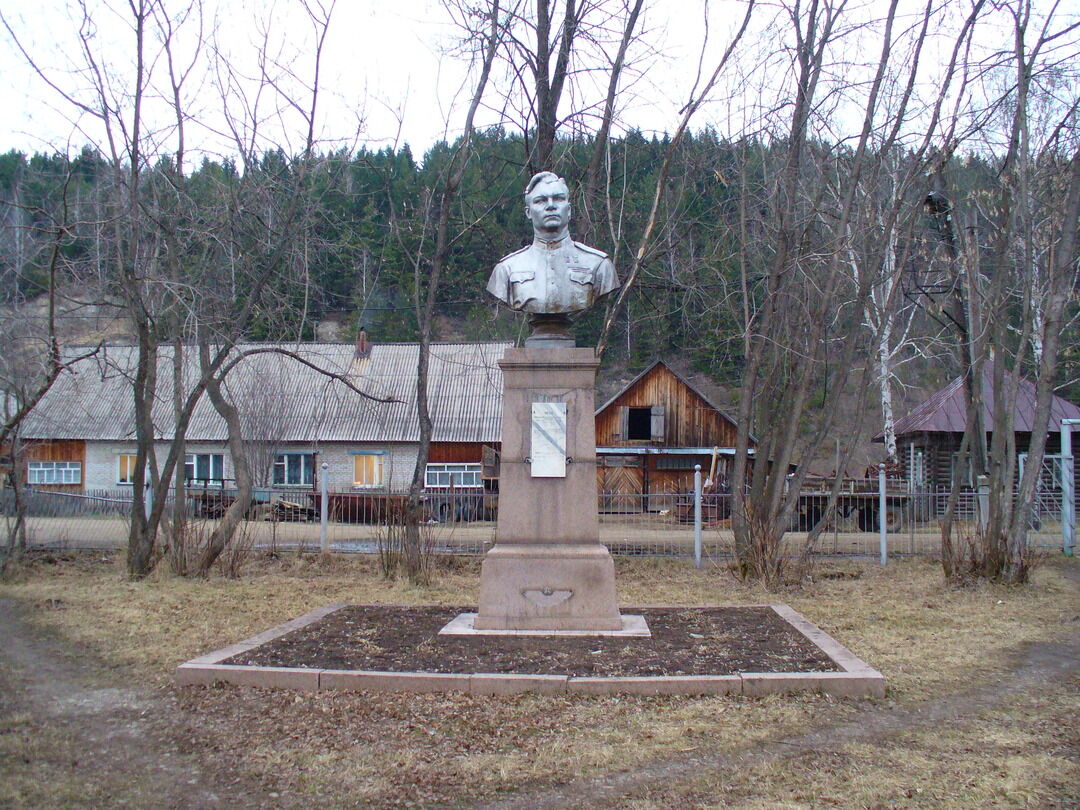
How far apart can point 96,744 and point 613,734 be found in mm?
2778

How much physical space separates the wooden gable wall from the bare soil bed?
24.8 metres

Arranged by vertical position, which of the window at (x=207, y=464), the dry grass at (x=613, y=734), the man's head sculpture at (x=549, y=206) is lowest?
the dry grass at (x=613, y=734)

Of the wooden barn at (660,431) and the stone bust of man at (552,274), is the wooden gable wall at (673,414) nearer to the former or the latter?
the wooden barn at (660,431)

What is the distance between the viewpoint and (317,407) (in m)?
32.4

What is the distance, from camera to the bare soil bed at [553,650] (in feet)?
20.9

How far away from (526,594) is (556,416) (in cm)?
145

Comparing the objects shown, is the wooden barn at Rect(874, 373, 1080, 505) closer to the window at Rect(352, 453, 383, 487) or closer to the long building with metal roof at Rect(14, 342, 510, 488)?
the long building with metal roof at Rect(14, 342, 510, 488)

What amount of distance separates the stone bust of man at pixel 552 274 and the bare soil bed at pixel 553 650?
2.55m

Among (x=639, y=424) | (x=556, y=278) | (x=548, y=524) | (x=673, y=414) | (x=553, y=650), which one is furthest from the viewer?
(x=639, y=424)

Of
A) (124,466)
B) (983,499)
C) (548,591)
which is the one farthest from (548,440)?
(124,466)

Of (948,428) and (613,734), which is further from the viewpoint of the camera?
(948,428)

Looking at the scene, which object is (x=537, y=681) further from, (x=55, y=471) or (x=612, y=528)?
(x=55, y=471)

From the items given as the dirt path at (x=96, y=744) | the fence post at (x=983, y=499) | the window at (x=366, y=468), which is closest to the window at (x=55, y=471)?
the window at (x=366, y=468)

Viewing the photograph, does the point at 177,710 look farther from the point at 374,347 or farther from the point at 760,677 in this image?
the point at 374,347
